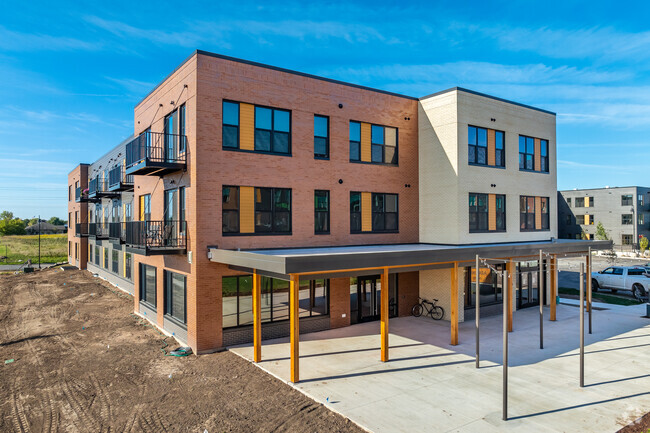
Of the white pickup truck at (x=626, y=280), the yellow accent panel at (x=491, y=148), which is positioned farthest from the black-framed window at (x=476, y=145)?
the white pickup truck at (x=626, y=280)

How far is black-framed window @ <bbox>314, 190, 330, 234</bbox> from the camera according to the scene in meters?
17.6

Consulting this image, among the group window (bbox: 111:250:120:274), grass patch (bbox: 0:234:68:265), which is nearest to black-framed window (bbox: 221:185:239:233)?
window (bbox: 111:250:120:274)

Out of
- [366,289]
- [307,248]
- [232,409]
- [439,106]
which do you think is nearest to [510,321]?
[366,289]

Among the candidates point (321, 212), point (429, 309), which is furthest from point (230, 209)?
point (429, 309)

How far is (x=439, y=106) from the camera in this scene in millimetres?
19953

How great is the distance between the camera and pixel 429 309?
19781mm

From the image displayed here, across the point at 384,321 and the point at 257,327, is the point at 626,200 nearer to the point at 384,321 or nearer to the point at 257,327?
the point at 384,321

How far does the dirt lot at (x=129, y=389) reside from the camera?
9281mm

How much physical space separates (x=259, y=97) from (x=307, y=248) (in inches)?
247

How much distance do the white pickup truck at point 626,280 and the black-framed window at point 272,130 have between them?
78.2 feet

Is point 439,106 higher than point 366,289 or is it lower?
higher

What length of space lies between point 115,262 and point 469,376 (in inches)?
1096

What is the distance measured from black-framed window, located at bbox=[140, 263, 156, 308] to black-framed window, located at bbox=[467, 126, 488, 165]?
15984mm

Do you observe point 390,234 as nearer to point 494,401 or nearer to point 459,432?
point 494,401
